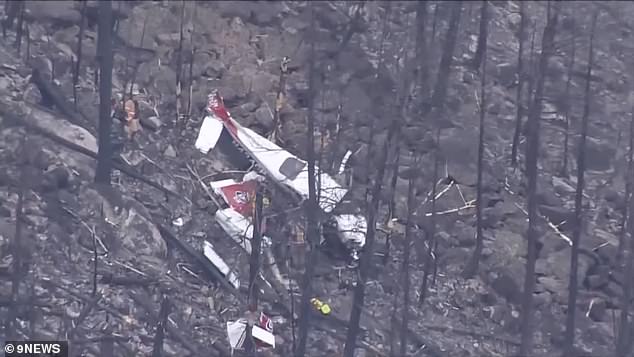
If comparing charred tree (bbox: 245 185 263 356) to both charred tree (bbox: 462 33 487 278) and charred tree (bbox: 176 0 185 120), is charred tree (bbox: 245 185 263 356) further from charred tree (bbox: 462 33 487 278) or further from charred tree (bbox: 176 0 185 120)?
charred tree (bbox: 176 0 185 120)

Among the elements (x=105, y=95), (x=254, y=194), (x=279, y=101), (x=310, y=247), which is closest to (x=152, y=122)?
(x=105, y=95)

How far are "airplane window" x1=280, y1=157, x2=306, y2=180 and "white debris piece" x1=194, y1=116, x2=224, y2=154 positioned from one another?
4.42ft

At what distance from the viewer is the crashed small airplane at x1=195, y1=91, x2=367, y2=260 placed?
13.2 meters

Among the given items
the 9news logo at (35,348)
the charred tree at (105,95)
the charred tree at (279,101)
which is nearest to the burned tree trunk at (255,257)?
the 9news logo at (35,348)

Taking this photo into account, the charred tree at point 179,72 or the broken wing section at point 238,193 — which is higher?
the charred tree at point 179,72

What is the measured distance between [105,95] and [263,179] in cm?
207

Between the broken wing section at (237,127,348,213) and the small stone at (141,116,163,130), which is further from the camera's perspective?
the small stone at (141,116,163,130)

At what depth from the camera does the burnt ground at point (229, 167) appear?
498 inches

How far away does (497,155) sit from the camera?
16406 millimetres

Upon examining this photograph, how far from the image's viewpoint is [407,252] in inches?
515

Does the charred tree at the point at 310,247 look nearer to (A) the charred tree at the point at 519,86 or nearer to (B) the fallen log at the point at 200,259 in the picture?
(B) the fallen log at the point at 200,259

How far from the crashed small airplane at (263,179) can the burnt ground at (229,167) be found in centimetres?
21

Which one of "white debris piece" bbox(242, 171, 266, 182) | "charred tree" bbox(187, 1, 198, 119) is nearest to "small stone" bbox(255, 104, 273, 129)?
"charred tree" bbox(187, 1, 198, 119)

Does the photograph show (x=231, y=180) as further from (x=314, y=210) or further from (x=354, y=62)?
(x=354, y=62)
